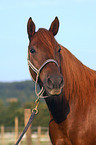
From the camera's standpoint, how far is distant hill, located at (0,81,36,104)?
400 ft

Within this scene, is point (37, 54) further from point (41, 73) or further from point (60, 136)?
point (60, 136)

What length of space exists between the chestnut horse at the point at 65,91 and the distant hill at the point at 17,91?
113m

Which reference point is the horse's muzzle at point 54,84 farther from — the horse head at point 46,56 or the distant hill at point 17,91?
the distant hill at point 17,91

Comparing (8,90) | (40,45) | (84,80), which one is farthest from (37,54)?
(8,90)

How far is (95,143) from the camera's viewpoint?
13.3ft

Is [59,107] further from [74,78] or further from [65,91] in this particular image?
[74,78]

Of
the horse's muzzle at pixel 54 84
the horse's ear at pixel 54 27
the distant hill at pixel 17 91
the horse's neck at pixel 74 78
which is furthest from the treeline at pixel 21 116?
the distant hill at pixel 17 91

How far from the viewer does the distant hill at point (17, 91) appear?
121787 millimetres

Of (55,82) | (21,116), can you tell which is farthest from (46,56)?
(21,116)

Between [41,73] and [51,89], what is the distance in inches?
12.9

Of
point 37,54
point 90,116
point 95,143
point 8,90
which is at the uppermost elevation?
point 37,54

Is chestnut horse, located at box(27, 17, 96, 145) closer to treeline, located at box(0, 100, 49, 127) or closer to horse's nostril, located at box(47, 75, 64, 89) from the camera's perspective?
horse's nostril, located at box(47, 75, 64, 89)

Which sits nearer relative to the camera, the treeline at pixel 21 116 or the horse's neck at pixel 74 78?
the horse's neck at pixel 74 78

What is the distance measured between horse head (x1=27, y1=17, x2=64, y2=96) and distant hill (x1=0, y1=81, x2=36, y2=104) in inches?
4444
